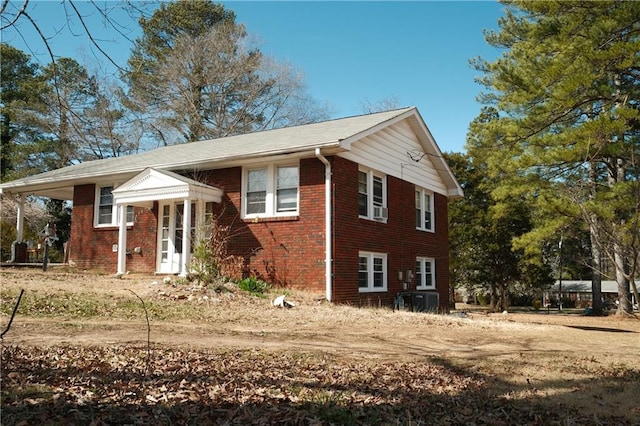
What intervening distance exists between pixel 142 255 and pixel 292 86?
68.4 feet

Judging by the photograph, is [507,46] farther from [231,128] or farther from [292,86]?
[231,128]

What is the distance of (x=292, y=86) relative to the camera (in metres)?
35.5

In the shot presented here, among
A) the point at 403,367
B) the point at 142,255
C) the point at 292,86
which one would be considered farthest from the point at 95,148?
the point at 403,367

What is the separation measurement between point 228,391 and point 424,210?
15633mm

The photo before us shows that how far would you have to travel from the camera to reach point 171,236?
17000 mm

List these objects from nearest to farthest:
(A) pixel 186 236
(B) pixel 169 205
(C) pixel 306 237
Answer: (C) pixel 306 237 → (A) pixel 186 236 → (B) pixel 169 205

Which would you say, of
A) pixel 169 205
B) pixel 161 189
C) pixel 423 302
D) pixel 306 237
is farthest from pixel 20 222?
pixel 423 302

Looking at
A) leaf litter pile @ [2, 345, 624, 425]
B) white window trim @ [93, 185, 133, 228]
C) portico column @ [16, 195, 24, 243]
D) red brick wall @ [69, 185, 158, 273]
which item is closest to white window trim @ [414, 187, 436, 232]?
red brick wall @ [69, 185, 158, 273]

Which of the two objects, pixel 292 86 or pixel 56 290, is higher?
pixel 292 86

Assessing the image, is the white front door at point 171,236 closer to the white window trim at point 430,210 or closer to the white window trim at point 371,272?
the white window trim at point 371,272

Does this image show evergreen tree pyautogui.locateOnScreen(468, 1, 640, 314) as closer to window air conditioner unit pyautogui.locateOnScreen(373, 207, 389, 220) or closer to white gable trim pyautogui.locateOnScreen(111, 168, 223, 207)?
window air conditioner unit pyautogui.locateOnScreen(373, 207, 389, 220)

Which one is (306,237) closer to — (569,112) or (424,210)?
(424,210)

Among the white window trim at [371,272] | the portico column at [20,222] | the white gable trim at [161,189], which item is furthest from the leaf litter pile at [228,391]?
the portico column at [20,222]

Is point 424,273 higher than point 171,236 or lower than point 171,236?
lower
